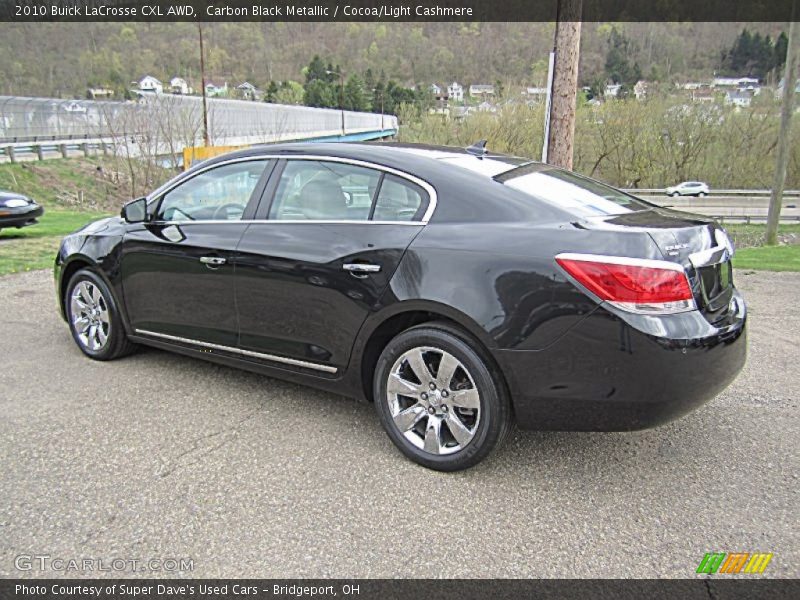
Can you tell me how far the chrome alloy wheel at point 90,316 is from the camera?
4.55 metres

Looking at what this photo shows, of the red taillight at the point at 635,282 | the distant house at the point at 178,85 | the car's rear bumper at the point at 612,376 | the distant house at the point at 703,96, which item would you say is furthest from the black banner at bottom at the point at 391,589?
the distant house at the point at 178,85

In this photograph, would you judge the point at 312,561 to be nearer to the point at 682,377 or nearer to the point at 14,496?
the point at 14,496

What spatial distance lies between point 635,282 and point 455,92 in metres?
50.9

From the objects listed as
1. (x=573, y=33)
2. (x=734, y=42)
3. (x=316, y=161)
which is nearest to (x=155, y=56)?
(x=734, y=42)

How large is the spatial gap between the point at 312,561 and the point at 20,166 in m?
38.6

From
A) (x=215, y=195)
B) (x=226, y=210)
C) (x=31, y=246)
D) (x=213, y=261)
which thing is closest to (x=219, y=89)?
(x=31, y=246)

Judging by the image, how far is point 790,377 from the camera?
4.34 meters

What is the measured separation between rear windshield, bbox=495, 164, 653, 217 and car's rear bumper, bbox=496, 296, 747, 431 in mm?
702

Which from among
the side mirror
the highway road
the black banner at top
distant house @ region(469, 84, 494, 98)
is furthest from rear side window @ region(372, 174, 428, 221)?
distant house @ region(469, 84, 494, 98)

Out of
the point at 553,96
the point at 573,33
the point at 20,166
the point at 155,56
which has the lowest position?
the point at 20,166

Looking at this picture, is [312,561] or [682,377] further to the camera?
[682,377]

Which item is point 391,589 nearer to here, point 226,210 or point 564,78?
point 226,210

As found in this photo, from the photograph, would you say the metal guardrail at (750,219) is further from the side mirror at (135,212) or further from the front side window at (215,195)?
the side mirror at (135,212)

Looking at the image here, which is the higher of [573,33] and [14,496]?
[573,33]
